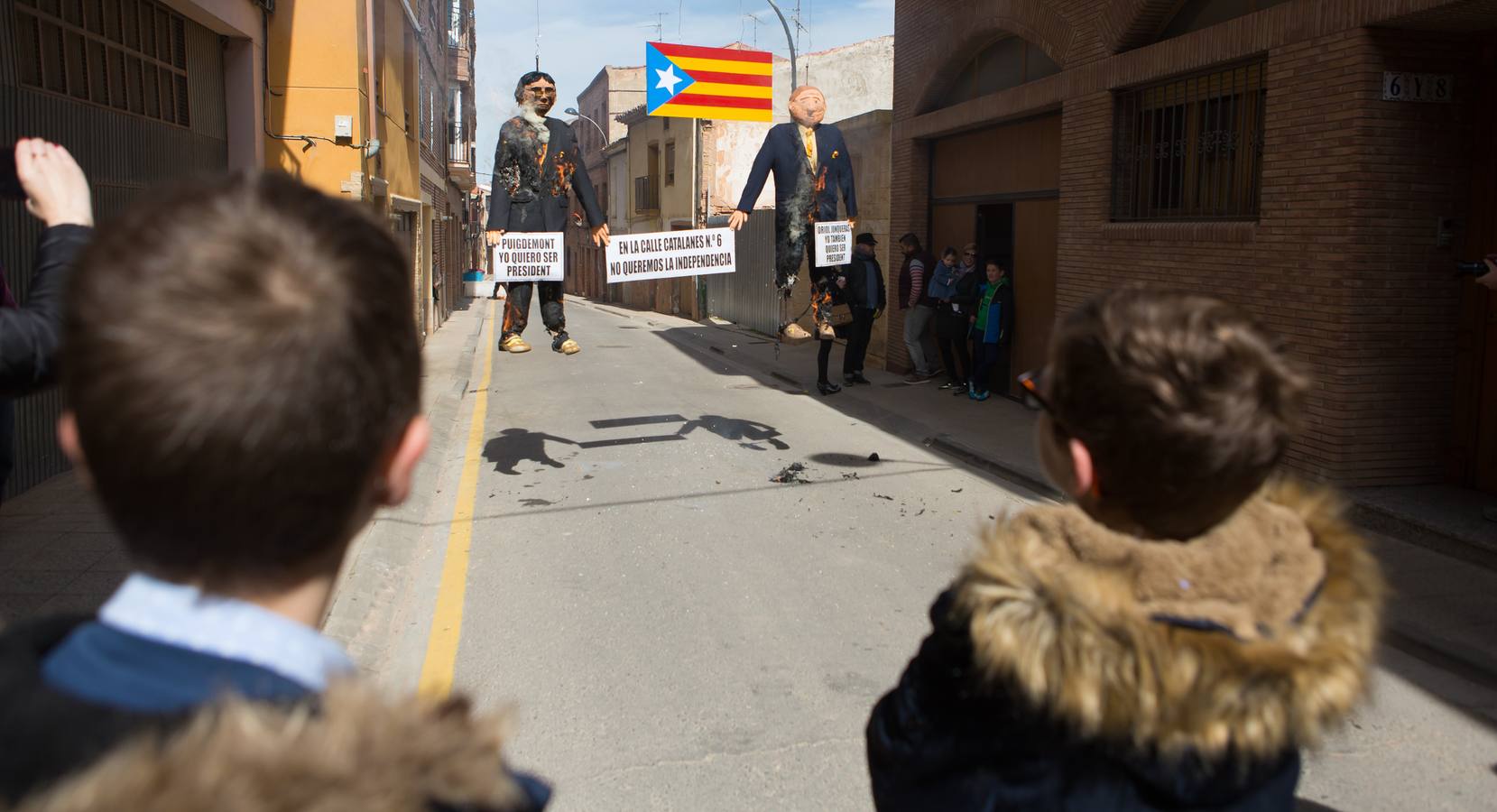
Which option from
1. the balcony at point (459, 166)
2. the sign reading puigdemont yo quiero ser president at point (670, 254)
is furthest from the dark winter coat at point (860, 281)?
the balcony at point (459, 166)

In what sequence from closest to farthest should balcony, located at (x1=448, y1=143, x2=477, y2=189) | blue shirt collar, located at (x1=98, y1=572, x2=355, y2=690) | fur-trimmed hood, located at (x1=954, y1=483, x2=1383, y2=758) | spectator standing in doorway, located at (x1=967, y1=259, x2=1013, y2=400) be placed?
1. blue shirt collar, located at (x1=98, y1=572, x2=355, y2=690)
2. fur-trimmed hood, located at (x1=954, y1=483, x2=1383, y2=758)
3. spectator standing in doorway, located at (x1=967, y1=259, x2=1013, y2=400)
4. balcony, located at (x1=448, y1=143, x2=477, y2=189)

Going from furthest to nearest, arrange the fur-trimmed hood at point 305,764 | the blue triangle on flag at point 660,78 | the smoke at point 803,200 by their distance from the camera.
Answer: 1. the blue triangle on flag at point 660,78
2. the smoke at point 803,200
3. the fur-trimmed hood at point 305,764

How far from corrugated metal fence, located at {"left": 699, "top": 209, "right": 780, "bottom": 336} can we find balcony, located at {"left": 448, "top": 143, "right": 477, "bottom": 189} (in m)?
11.6

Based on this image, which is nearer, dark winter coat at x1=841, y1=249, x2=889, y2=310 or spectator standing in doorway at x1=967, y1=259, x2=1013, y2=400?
spectator standing in doorway at x1=967, y1=259, x2=1013, y2=400

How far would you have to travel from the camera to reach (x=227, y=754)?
939 millimetres

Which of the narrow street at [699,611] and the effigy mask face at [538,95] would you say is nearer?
the narrow street at [699,611]

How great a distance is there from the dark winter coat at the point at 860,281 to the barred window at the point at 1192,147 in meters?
3.68

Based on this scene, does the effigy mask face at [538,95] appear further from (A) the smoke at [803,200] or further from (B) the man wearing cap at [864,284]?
(B) the man wearing cap at [864,284]

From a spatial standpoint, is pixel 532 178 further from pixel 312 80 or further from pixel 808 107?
pixel 312 80

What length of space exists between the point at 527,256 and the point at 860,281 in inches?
261

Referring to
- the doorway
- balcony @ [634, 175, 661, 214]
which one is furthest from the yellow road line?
balcony @ [634, 175, 661, 214]

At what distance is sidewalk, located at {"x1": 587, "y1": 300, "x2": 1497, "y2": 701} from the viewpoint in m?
5.44

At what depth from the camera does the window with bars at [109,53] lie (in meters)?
7.89

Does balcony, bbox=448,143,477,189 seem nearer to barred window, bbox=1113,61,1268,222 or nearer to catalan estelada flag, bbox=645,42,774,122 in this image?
catalan estelada flag, bbox=645,42,774,122
